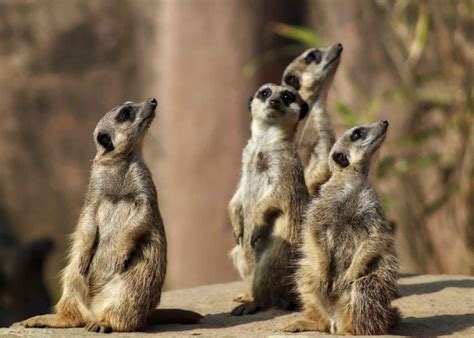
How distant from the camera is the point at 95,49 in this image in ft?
36.4

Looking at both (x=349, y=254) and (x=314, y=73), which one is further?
(x=314, y=73)

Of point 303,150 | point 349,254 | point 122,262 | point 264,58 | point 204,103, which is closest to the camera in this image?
point 349,254

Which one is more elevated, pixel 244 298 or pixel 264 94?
pixel 264 94

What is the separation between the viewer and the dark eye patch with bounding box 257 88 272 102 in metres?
6.09

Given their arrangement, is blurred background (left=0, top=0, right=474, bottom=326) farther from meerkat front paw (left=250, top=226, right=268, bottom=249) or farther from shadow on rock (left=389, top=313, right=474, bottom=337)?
shadow on rock (left=389, top=313, right=474, bottom=337)

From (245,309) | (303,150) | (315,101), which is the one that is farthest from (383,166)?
(245,309)

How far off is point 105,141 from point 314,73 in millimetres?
1911

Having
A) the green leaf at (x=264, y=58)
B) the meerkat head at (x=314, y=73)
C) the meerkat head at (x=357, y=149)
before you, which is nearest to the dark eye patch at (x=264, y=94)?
the meerkat head at (x=314, y=73)

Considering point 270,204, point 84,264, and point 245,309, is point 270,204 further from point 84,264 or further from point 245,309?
point 84,264

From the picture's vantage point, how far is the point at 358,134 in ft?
17.3

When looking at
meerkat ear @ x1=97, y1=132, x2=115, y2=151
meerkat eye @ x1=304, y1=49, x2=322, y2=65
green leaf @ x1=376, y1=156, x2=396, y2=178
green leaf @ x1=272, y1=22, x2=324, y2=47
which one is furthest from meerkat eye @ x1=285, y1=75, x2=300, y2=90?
green leaf @ x1=376, y1=156, x2=396, y2=178

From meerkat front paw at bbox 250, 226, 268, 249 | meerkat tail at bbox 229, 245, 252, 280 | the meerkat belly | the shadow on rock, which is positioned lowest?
the shadow on rock

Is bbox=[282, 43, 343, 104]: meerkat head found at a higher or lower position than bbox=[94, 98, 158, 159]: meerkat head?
higher

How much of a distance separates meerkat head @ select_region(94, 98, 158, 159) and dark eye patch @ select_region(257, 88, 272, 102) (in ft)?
2.98
